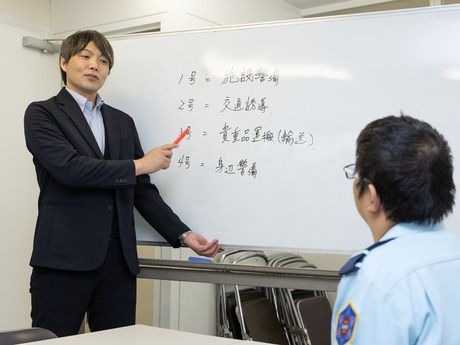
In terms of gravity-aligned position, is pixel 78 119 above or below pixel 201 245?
above

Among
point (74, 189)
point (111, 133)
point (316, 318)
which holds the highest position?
point (111, 133)

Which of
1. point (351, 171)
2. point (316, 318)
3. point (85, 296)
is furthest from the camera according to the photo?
point (316, 318)

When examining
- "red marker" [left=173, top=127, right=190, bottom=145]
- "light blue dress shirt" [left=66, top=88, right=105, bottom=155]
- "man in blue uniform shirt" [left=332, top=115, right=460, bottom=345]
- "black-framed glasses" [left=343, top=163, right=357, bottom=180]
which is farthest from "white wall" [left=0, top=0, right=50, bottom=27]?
"man in blue uniform shirt" [left=332, top=115, right=460, bottom=345]

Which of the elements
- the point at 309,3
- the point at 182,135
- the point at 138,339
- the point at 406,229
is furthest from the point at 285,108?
the point at 309,3

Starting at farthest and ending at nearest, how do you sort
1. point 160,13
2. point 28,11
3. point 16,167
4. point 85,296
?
point 28,11, point 16,167, point 160,13, point 85,296

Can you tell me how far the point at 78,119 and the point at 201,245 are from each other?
72 centimetres

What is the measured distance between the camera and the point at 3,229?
11.7 ft

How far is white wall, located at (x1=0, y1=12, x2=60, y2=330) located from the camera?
11.7 feet

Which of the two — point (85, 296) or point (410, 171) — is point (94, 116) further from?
point (410, 171)

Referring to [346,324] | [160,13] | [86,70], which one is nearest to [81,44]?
[86,70]

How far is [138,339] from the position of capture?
5.16ft

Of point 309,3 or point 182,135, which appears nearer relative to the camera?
point 182,135

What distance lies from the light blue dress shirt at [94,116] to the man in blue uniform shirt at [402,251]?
1.53 m

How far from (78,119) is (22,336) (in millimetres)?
974
